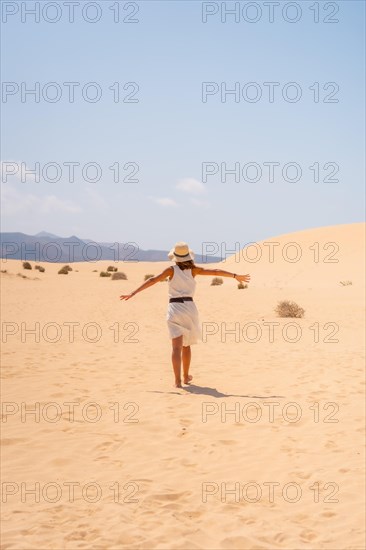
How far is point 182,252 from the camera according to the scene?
739 cm

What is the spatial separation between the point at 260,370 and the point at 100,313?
10297mm

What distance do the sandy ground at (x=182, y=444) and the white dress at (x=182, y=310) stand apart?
0.88m

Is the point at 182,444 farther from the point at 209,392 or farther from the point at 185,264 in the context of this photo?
the point at 185,264

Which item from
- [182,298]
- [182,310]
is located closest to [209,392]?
[182,310]

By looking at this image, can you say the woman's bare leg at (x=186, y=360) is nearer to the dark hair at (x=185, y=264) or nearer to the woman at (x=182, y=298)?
the woman at (x=182, y=298)

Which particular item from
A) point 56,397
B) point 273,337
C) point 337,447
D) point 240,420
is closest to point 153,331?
point 273,337

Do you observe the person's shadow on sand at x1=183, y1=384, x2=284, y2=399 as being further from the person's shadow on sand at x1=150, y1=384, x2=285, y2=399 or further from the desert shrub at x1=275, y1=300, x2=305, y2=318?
the desert shrub at x1=275, y1=300, x2=305, y2=318

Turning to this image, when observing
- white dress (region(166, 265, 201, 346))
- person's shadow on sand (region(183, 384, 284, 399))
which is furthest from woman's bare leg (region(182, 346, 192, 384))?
white dress (region(166, 265, 201, 346))

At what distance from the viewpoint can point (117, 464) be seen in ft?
16.5

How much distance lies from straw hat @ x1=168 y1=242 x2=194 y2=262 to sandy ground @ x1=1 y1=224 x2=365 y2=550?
6.33 ft

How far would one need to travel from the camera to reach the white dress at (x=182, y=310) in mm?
7527

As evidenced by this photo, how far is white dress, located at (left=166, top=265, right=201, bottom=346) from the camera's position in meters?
7.53

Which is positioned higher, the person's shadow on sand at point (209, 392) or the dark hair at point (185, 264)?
the dark hair at point (185, 264)

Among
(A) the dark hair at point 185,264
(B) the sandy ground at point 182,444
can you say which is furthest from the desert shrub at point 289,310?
(A) the dark hair at point 185,264
